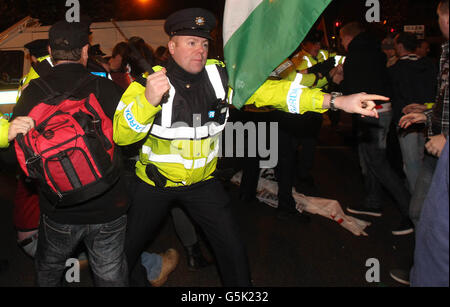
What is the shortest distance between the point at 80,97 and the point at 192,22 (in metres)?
0.92

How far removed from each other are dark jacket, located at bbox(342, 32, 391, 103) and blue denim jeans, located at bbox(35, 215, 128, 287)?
305 centimetres

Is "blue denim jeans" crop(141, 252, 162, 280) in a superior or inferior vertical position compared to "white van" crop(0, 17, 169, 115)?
inferior

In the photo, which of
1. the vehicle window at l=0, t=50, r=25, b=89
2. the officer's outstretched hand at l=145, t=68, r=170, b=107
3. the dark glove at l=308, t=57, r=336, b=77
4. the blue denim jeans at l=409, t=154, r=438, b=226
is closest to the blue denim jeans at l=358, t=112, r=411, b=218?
the dark glove at l=308, t=57, r=336, b=77

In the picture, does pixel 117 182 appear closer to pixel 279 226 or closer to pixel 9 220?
pixel 279 226

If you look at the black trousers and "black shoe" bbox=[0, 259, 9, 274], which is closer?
the black trousers

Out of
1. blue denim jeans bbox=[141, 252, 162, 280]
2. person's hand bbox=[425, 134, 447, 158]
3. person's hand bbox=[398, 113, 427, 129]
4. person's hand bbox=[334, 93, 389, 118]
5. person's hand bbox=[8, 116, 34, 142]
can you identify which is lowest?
blue denim jeans bbox=[141, 252, 162, 280]

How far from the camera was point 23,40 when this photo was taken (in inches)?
313

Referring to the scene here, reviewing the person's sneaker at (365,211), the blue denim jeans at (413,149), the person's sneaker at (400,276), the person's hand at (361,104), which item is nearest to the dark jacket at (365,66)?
the blue denim jeans at (413,149)

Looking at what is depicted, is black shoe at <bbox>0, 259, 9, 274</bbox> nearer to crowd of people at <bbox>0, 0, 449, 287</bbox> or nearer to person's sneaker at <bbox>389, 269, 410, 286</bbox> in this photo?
crowd of people at <bbox>0, 0, 449, 287</bbox>

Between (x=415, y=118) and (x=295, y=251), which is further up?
(x=415, y=118)

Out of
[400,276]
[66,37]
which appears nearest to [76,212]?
[66,37]

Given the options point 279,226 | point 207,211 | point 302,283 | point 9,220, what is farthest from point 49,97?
point 9,220

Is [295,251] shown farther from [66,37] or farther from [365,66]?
[66,37]

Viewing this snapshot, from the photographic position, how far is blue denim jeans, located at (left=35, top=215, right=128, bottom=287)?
238cm
